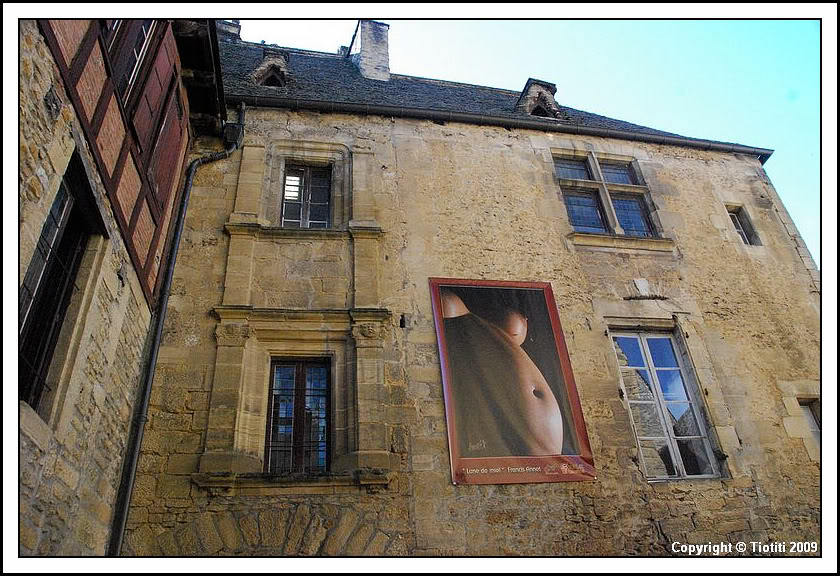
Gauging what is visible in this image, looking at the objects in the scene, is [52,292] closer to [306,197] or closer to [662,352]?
[306,197]

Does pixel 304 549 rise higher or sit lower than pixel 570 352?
lower

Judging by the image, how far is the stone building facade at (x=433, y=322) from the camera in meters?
4.82

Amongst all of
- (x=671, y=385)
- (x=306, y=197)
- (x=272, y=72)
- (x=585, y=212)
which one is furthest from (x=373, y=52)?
(x=671, y=385)

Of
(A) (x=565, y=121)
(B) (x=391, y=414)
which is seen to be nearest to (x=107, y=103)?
(B) (x=391, y=414)

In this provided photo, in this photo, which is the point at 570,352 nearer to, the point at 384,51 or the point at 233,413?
the point at 233,413

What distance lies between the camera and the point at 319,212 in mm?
6957

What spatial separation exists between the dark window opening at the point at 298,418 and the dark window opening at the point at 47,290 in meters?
1.99

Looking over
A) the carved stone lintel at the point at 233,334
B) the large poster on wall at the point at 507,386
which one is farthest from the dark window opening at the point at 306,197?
the large poster on wall at the point at 507,386

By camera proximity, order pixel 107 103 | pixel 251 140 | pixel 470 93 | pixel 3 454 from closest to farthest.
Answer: pixel 3 454 < pixel 107 103 < pixel 251 140 < pixel 470 93

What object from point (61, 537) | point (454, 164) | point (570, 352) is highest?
point (454, 164)

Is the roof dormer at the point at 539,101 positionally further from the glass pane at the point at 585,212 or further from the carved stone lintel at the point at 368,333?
the carved stone lintel at the point at 368,333

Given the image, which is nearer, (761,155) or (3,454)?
(3,454)

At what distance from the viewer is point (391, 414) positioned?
5.34m

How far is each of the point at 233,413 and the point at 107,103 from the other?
2661mm
